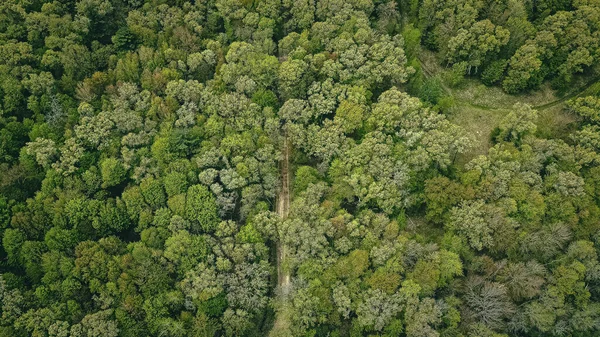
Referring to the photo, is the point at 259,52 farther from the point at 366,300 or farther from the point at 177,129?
the point at 366,300

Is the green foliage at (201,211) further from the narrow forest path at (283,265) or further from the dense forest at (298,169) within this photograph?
the narrow forest path at (283,265)

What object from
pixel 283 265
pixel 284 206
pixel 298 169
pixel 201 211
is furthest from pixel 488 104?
pixel 201 211

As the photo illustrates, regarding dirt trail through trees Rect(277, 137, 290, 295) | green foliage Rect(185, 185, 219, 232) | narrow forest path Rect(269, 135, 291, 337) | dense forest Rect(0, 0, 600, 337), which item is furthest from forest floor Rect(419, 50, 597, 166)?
green foliage Rect(185, 185, 219, 232)

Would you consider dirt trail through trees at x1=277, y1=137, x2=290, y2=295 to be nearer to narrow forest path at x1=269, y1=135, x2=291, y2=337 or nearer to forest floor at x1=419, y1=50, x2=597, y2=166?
narrow forest path at x1=269, y1=135, x2=291, y2=337

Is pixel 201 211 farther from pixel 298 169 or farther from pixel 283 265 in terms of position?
pixel 298 169

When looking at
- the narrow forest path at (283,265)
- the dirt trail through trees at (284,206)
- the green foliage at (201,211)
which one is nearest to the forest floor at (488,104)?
the dirt trail through trees at (284,206)

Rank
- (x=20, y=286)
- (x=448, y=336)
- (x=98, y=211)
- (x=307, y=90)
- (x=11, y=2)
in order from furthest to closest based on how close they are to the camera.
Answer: (x=11, y=2)
(x=307, y=90)
(x=98, y=211)
(x=20, y=286)
(x=448, y=336)

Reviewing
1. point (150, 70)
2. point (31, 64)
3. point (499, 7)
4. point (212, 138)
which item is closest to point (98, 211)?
point (212, 138)
